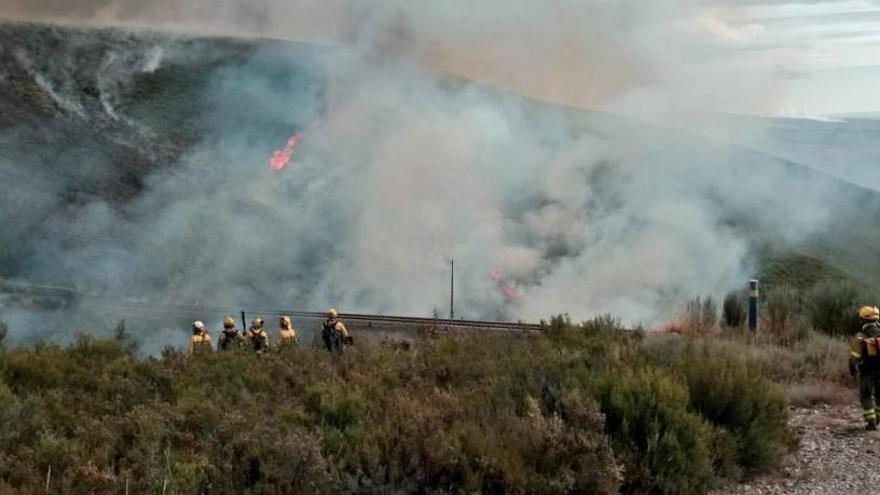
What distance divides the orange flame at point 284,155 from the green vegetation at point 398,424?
2593 centimetres

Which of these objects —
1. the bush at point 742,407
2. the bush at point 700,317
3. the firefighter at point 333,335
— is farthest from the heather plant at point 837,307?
the firefighter at point 333,335

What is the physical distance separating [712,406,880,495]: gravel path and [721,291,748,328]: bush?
481 centimetres

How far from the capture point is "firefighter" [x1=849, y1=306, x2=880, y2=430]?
324 inches

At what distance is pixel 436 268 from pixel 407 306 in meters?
2.23

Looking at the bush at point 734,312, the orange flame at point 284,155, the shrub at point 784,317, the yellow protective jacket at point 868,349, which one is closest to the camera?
the yellow protective jacket at point 868,349

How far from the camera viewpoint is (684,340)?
9.73 meters

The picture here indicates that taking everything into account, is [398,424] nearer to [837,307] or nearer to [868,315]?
[868,315]

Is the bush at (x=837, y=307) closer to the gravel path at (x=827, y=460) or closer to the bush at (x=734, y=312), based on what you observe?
the bush at (x=734, y=312)

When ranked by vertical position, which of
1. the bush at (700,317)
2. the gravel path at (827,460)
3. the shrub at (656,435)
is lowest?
the gravel path at (827,460)

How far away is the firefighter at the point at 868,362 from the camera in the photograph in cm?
823

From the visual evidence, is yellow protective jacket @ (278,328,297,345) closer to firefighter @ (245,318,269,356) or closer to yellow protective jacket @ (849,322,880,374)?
firefighter @ (245,318,269,356)

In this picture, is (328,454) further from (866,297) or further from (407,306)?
(407,306)

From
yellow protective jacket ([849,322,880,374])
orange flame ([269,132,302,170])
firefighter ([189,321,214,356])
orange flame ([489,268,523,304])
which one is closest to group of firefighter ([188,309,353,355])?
firefighter ([189,321,214,356])

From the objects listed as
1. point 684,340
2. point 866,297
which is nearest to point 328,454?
point 684,340
